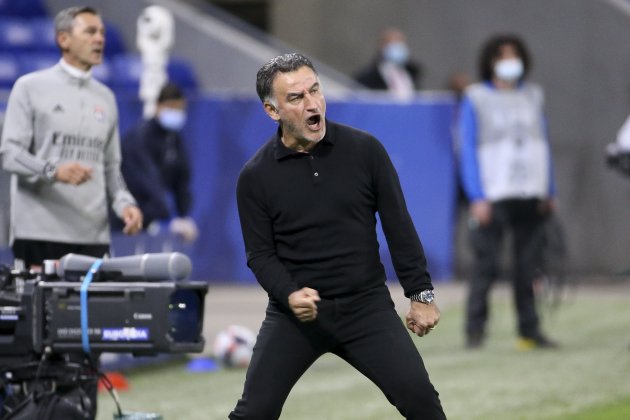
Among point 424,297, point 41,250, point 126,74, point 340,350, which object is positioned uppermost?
point 126,74

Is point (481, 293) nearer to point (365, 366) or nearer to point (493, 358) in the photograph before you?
point (493, 358)

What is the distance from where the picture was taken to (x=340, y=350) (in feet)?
22.1

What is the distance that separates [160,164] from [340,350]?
6.99m

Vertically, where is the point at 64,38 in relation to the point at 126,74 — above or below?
above

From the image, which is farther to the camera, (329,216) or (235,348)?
(235,348)

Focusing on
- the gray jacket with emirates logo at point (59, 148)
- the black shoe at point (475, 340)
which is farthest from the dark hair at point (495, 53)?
the gray jacket with emirates logo at point (59, 148)

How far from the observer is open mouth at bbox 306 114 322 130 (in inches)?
258

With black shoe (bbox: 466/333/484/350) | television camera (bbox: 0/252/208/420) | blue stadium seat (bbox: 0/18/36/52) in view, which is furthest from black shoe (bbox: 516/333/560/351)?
blue stadium seat (bbox: 0/18/36/52)

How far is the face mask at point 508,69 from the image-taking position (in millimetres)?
12797

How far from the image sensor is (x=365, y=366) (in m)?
6.60

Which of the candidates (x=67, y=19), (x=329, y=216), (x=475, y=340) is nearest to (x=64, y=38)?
(x=67, y=19)

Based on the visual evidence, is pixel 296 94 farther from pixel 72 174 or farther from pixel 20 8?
pixel 20 8

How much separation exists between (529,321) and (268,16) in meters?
11.2

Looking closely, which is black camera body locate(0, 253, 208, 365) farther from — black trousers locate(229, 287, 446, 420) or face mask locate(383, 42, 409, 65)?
face mask locate(383, 42, 409, 65)
